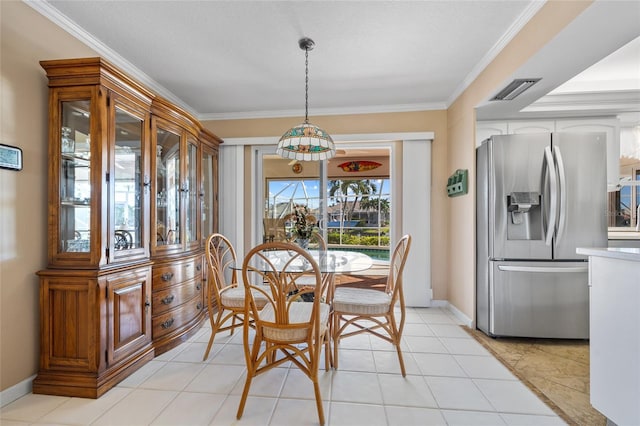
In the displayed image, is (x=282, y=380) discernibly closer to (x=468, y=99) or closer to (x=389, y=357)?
(x=389, y=357)

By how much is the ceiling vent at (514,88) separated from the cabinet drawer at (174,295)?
334cm

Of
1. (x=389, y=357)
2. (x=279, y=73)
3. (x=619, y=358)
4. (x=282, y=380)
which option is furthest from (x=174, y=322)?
(x=619, y=358)

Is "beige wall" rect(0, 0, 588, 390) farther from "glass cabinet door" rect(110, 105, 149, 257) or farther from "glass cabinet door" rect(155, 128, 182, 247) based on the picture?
"glass cabinet door" rect(155, 128, 182, 247)

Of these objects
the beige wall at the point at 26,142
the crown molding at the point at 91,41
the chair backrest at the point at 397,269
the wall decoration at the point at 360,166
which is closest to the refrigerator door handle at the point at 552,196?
the beige wall at the point at 26,142

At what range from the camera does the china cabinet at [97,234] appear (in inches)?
68.2

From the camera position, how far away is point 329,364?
6.56 feet

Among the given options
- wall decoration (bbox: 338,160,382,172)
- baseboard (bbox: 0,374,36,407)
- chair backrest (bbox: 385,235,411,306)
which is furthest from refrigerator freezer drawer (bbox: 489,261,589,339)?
wall decoration (bbox: 338,160,382,172)

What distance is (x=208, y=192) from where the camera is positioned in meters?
3.33

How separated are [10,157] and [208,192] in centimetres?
179

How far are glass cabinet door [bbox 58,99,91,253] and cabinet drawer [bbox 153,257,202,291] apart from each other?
0.59 metres

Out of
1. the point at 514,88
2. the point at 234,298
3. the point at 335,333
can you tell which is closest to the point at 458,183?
the point at 514,88

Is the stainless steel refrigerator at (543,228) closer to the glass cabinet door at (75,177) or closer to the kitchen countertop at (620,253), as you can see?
the kitchen countertop at (620,253)

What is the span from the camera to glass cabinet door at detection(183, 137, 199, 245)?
2759 millimetres

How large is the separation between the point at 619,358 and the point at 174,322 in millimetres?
2926
